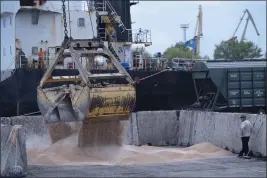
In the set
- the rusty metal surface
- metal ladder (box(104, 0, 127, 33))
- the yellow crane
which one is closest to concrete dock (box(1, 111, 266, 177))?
the yellow crane

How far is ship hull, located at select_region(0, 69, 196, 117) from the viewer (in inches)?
1025

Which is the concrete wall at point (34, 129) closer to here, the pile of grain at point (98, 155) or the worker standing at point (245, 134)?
the pile of grain at point (98, 155)

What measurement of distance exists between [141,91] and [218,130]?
1012 centimetres

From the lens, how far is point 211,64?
28734 millimetres

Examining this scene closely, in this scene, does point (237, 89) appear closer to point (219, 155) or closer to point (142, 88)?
point (142, 88)

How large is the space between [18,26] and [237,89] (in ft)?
36.1

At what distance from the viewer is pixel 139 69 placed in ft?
97.6

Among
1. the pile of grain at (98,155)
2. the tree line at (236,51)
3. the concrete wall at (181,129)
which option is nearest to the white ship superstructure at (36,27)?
the concrete wall at (181,129)

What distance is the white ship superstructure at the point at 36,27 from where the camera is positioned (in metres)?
28.6

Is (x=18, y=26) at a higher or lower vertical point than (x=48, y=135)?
higher

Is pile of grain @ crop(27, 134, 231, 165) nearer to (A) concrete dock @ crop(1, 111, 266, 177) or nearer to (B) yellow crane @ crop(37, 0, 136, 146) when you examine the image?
(B) yellow crane @ crop(37, 0, 136, 146)

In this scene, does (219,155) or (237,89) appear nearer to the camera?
(219,155)

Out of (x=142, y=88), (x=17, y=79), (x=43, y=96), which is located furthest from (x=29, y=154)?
(x=142, y=88)

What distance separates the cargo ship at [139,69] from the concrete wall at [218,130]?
20.1 ft
